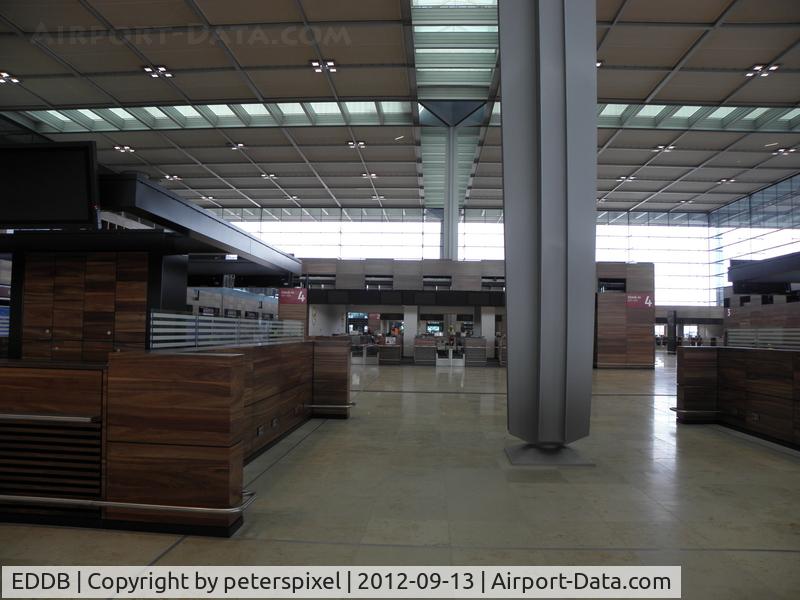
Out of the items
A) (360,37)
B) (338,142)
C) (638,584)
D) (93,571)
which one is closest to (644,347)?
(338,142)

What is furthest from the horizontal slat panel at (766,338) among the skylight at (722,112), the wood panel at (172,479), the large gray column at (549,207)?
the skylight at (722,112)

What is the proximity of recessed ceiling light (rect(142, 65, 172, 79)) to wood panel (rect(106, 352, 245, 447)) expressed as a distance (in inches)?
503

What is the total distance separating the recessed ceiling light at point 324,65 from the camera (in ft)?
42.9

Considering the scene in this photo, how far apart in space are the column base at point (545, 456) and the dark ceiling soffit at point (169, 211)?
5.35m

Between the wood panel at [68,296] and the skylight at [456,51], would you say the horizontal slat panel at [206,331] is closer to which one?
the wood panel at [68,296]

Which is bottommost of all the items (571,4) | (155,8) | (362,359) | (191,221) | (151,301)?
(362,359)

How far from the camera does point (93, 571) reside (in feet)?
9.20

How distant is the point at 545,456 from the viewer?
5.66 m

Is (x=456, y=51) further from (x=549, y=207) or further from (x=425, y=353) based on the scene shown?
(x=425, y=353)

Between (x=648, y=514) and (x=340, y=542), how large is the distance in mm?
2545

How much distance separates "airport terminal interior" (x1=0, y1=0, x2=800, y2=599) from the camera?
11.3 feet

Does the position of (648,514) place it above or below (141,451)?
below

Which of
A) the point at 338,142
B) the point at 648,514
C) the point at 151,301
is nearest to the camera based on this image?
the point at 648,514

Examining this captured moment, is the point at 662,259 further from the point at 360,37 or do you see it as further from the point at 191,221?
the point at 191,221
